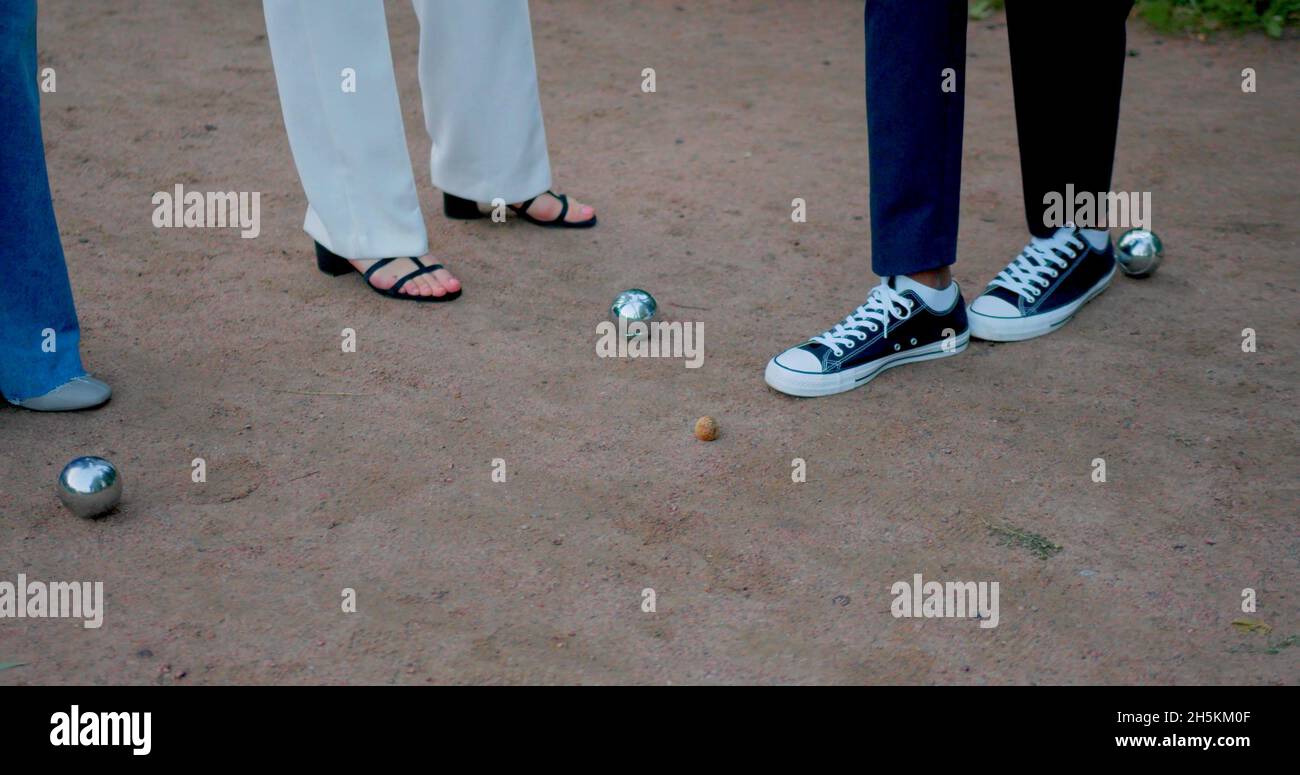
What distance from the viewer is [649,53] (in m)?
5.02

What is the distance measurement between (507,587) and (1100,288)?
1832 millimetres

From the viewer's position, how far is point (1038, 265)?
3.08 metres

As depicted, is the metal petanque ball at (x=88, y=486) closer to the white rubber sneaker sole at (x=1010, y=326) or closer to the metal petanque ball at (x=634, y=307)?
the metal petanque ball at (x=634, y=307)

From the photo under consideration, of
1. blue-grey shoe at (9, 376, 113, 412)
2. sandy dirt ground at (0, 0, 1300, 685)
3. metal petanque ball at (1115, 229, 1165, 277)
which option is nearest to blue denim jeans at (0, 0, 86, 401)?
blue-grey shoe at (9, 376, 113, 412)

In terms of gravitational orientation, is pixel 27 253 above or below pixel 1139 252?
above

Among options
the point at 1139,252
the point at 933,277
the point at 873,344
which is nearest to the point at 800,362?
the point at 873,344

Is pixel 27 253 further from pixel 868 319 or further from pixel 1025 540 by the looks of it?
pixel 1025 540

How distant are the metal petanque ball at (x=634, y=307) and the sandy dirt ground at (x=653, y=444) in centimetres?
12

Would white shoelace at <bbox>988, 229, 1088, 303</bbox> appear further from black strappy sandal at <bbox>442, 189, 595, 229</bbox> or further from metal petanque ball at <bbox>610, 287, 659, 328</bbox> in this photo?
black strappy sandal at <bbox>442, 189, 595, 229</bbox>

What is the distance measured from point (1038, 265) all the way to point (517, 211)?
147 cm

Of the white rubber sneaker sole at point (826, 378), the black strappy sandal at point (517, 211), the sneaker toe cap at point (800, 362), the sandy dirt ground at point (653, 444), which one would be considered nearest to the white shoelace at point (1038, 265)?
the sandy dirt ground at point (653, 444)

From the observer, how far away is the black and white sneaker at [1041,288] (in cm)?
301

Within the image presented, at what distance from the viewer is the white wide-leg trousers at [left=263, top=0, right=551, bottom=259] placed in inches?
115

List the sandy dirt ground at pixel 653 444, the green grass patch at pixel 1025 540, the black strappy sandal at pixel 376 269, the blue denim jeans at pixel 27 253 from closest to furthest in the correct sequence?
the sandy dirt ground at pixel 653 444, the green grass patch at pixel 1025 540, the blue denim jeans at pixel 27 253, the black strappy sandal at pixel 376 269
